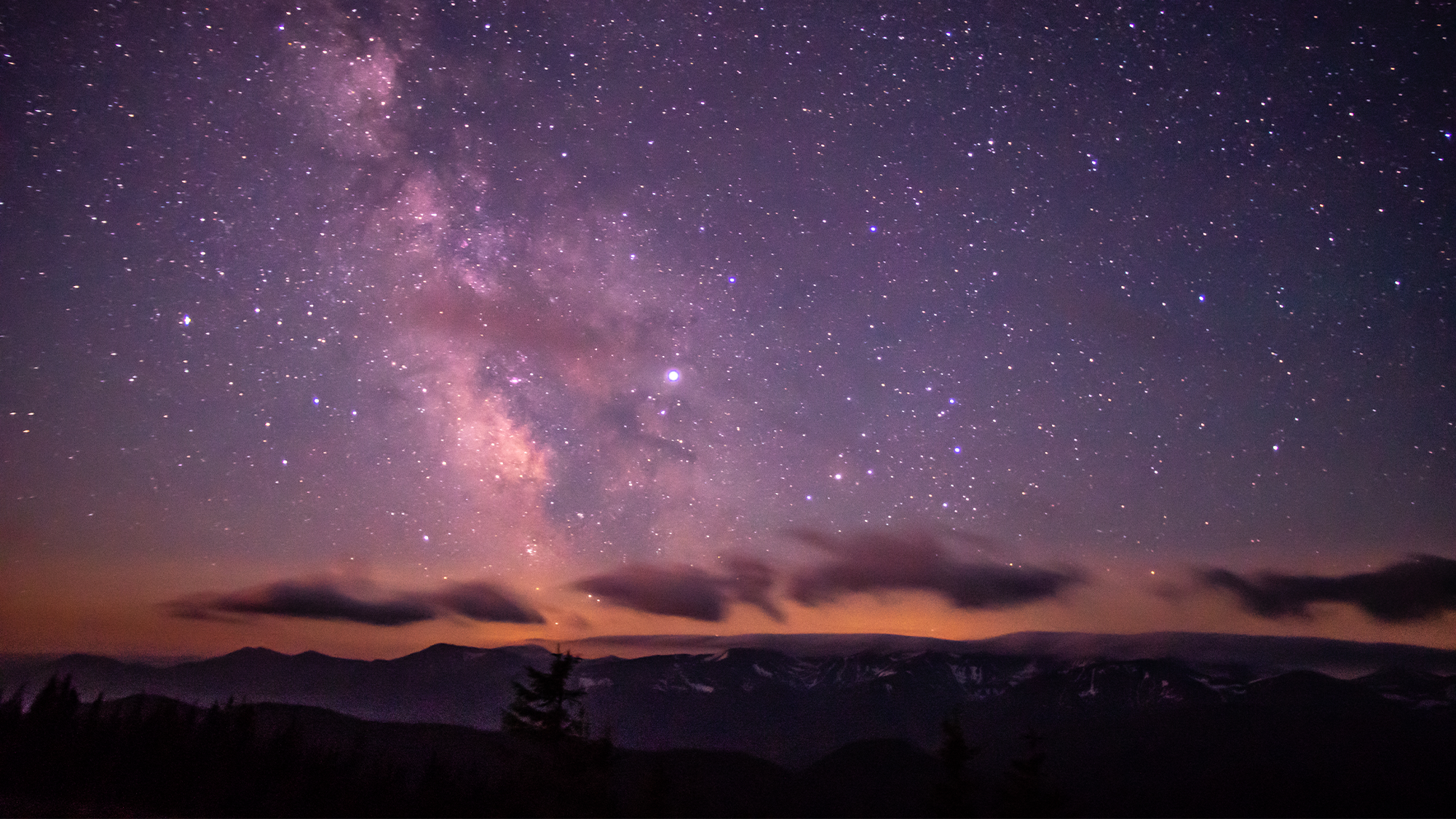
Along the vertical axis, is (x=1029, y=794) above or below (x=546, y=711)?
below

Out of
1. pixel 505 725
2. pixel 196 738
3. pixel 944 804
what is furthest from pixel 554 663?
pixel 196 738

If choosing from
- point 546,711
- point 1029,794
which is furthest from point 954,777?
point 546,711

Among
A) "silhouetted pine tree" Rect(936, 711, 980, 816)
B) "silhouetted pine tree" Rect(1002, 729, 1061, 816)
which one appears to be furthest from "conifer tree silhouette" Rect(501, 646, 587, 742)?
"silhouetted pine tree" Rect(1002, 729, 1061, 816)

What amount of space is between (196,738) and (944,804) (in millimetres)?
106624

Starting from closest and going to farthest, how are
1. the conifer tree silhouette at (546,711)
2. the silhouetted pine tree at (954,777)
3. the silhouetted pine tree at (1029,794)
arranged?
1. the conifer tree silhouette at (546,711)
2. the silhouetted pine tree at (1029,794)
3. the silhouetted pine tree at (954,777)

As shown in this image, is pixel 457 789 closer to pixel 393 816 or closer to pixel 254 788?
pixel 393 816

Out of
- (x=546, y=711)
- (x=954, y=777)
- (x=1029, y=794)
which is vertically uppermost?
(x=546, y=711)

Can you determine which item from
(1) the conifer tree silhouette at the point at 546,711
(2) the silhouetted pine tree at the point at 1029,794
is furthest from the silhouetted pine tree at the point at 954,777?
(1) the conifer tree silhouette at the point at 546,711

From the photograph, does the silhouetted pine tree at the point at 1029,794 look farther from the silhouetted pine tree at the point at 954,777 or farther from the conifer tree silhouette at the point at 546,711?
the conifer tree silhouette at the point at 546,711

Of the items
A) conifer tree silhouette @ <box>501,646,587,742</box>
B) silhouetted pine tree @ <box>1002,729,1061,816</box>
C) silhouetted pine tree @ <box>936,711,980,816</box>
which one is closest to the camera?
conifer tree silhouette @ <box>501,646,587,742</box>

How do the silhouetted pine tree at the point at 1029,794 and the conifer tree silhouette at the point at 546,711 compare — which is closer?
the conifer tree silhouette at the point at 546,711

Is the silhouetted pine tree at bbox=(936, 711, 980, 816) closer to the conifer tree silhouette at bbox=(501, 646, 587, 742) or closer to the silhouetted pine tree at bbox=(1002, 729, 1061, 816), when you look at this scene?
the silhouetted pine tree at bbox=(1002, 729, 1061, 816)

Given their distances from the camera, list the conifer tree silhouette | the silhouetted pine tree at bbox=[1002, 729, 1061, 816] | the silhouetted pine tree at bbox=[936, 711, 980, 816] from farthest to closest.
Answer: the silhouetted pine tree at bbox=[936, 711, 980, 816] < the silhouetted pine tree at bbox=[1002, 729, 1061, 816] < the conifer tree silhouette

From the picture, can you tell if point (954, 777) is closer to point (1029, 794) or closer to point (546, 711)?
point (1029, 794)
